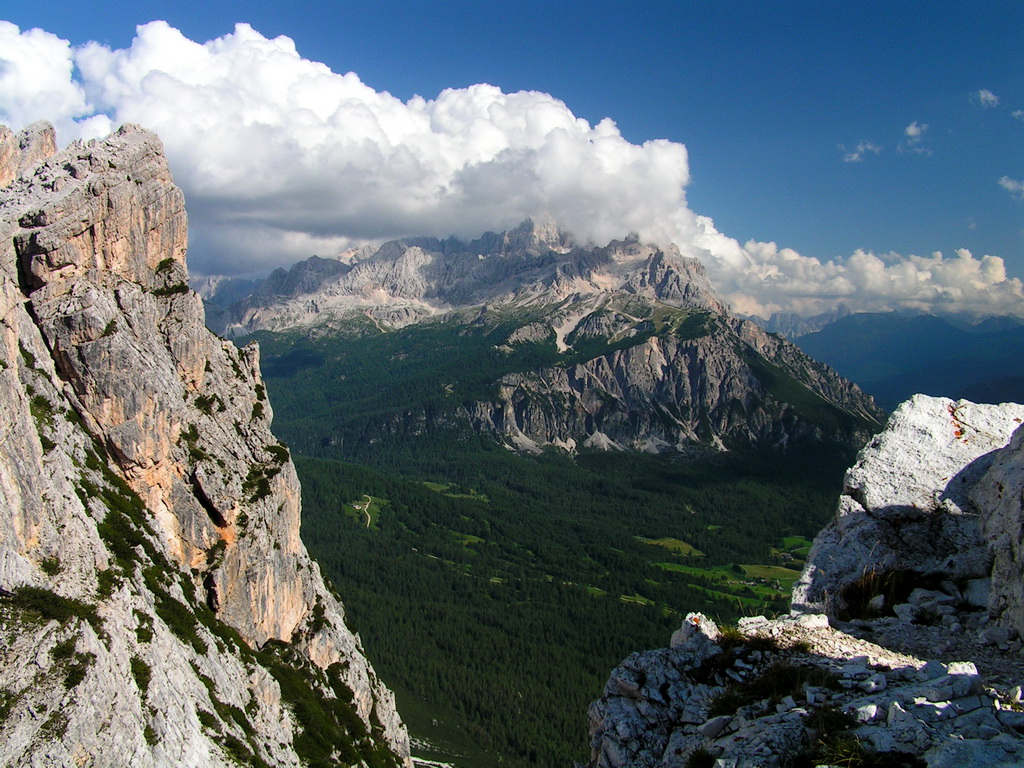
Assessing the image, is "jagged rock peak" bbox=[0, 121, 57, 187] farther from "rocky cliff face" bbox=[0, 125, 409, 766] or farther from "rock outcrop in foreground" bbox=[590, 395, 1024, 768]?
"rock outcrop in foreground" bbox=[590, 395, 1024, 768]

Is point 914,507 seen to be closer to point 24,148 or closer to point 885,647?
point 885,647

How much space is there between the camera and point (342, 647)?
74.5 metres

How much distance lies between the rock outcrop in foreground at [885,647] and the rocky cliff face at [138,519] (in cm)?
2605

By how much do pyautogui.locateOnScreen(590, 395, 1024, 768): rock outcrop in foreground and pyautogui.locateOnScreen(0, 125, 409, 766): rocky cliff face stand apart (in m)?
26.1

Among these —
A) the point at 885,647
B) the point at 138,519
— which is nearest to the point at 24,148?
the point at 138,519

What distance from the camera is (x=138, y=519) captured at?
4741 centimetres

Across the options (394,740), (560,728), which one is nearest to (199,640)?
(394,740)

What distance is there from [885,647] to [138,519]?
47651 mm

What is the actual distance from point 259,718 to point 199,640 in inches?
350

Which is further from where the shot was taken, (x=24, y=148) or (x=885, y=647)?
(x=24, y=148)

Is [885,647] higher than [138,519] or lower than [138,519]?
higher

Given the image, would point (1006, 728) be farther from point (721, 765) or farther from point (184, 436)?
point (184, 436)

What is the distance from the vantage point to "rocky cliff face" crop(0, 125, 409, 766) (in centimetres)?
3122

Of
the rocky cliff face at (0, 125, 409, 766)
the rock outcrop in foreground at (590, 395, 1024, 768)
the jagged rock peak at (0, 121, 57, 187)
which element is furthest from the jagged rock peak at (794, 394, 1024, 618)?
the jagged rock peak at (0, 121, 57, 187)
